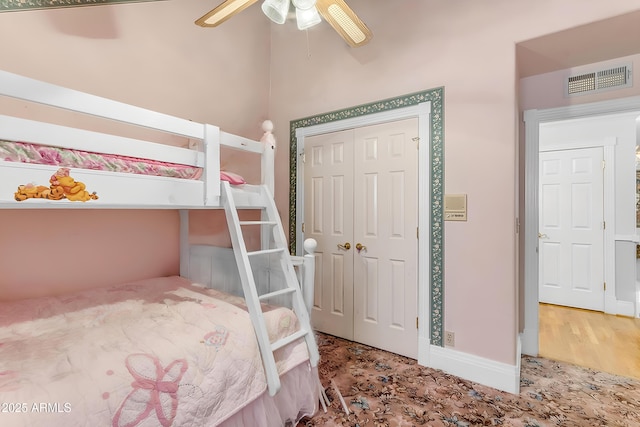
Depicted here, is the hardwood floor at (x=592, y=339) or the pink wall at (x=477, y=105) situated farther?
the hardwood floor at (x=592, y=339)

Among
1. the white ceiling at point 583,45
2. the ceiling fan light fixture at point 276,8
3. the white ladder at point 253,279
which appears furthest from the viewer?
the white ceiling at point 583,45

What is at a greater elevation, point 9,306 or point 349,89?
point 349,89

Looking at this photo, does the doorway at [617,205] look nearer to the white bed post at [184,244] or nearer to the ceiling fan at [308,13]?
the ceiling fan at [308,13]

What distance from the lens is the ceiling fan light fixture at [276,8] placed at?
1.63 m

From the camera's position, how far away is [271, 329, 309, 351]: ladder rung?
1.57 metres

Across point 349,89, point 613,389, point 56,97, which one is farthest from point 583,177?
point 56,97

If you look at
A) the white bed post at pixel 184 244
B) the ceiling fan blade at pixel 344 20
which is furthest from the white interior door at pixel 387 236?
the white bed post at pixel 184 244

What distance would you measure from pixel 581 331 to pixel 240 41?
4.75 metres

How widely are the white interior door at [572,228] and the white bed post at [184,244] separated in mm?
4169

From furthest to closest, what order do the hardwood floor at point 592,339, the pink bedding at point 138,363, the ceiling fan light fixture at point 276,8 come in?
the hardwood floor at point 592,339 → the ceiling fan light fixture at point 276,8 → the pink bedding at point 138,363

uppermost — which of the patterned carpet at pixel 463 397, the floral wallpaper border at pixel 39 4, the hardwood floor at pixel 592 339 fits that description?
the floral wallpaper border at pixel 39 4

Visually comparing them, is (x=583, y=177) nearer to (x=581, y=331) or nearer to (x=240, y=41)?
(x=581, y=331)

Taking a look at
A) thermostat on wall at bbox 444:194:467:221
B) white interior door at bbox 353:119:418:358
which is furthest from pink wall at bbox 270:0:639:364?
white interior door at bbox 353:119:418:358

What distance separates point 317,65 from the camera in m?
3.08
